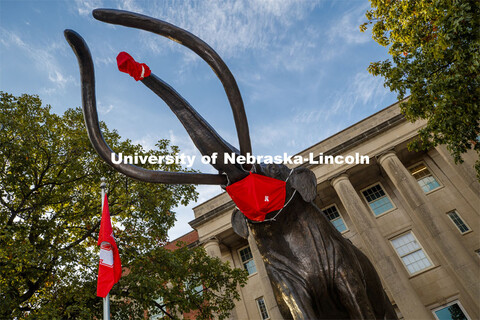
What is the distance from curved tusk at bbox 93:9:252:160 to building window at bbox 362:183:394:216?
21.5 meters

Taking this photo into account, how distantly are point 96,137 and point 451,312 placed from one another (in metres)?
20.2

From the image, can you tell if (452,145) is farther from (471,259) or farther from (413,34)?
(471,259)

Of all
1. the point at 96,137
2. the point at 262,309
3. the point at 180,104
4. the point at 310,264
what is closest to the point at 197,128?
the point at 180,104

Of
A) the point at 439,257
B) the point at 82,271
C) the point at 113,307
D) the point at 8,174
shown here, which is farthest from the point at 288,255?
the point at 439,257

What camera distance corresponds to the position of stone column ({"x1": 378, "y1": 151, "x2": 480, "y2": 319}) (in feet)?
51.8

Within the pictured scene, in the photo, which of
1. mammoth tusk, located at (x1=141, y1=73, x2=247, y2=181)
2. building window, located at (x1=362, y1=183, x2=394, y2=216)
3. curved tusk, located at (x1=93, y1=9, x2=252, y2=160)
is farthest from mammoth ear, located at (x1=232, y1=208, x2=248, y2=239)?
building window, located at (x1=362, y1=183, x2=394, y2=216)

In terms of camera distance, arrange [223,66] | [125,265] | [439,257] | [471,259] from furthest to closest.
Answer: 1. [439,257]
2. [471,259]
3. [125,265]
4. [223,66]

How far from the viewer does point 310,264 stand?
118 inches

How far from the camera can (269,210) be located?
2969mm

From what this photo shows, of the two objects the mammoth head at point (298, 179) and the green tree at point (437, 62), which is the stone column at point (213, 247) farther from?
the mammoth head at point (298, 179)

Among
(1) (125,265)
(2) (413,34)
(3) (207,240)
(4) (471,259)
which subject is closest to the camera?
(2) (413,34)

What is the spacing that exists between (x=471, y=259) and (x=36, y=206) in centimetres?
1899

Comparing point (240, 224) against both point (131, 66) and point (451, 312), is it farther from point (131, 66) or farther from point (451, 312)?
point (451, 312)

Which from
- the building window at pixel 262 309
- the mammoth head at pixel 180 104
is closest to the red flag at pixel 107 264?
the mammoth head at pixel 180 104
